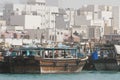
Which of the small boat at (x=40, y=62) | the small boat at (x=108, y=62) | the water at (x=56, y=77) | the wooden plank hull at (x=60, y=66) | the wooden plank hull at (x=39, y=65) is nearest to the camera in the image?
the water at (x=56, y=77)

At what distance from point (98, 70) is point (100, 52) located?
25.7 feet

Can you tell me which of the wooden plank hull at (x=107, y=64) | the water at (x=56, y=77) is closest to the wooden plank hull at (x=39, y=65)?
the water at (x=56, y=77)

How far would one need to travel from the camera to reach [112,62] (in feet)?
249

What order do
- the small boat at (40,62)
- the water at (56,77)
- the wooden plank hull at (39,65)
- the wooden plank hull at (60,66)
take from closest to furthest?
1. the water at (56,77)
2. the wooden plank hull at (39,65)
3. the small boat at (40,62)
4. the wooden plank hull at (60,66)

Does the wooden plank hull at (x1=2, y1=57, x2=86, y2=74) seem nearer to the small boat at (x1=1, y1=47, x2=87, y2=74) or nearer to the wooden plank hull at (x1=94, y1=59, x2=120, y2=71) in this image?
the small boat at (x1=1, y1=47, x2=87, y2=74)

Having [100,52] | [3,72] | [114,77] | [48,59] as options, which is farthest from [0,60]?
[100,52]

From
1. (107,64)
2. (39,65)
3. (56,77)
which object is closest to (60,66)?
(39,65)

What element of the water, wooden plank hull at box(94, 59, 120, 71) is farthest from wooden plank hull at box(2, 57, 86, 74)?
wooden plank hull at box(94, 59, 120, 71)

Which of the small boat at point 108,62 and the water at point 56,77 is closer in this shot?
the water at point 56,77

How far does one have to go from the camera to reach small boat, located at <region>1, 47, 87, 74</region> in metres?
66.2

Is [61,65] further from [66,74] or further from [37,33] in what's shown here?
[37,33]

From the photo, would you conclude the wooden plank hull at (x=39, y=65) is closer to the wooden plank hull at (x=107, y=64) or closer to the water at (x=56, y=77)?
the water at (x=56, y=77)

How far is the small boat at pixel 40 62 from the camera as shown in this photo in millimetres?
66250

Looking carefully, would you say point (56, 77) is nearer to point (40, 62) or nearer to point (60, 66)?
point (40, 62)
